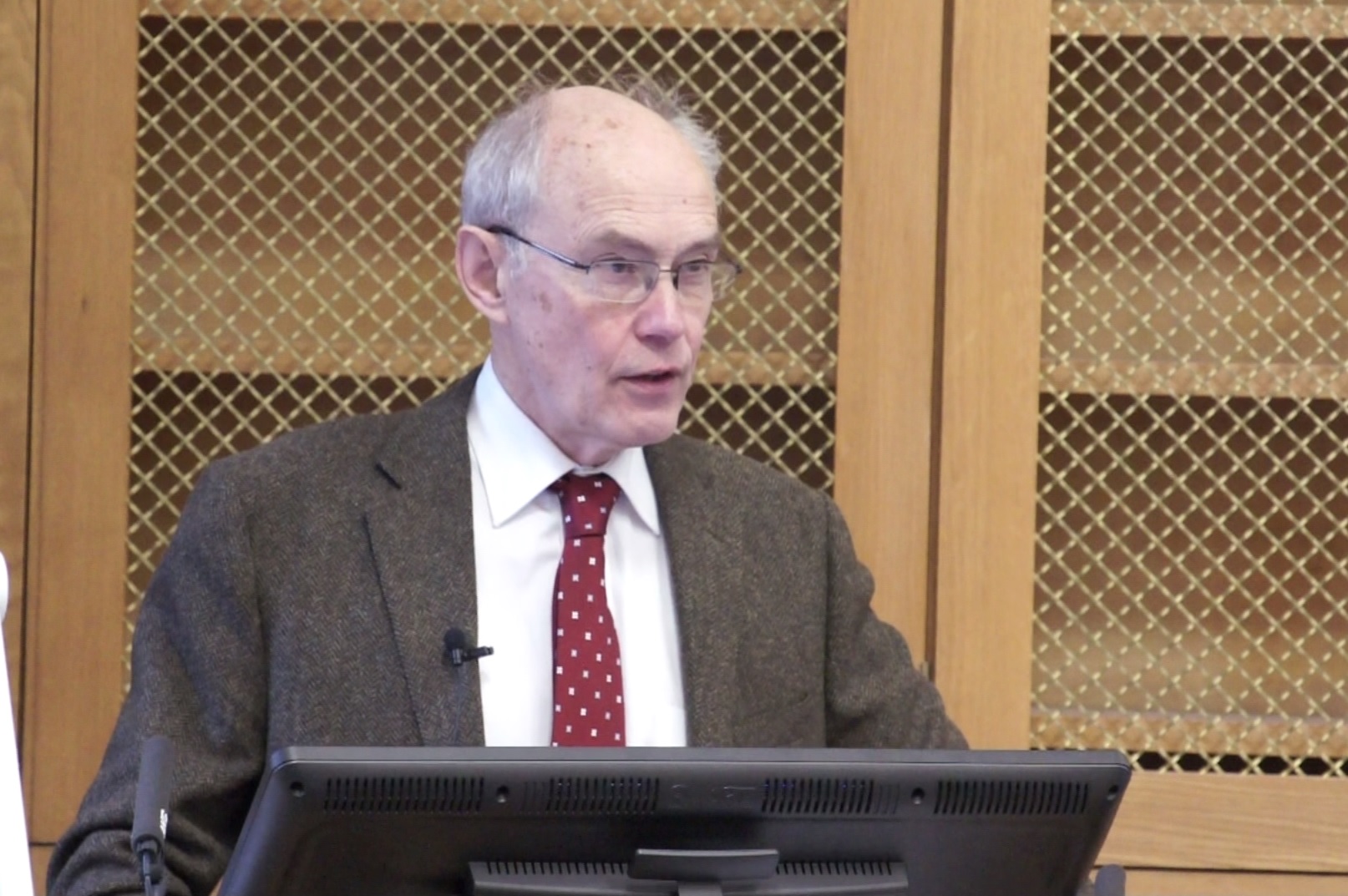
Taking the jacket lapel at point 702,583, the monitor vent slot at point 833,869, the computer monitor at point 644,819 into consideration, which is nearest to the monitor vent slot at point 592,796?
the computer monitor at point 644,819

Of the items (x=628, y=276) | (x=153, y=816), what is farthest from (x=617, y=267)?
(x=153, y=816)

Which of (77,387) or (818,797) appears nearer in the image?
(818,797)

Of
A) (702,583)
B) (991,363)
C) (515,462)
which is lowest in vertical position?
(702,583)

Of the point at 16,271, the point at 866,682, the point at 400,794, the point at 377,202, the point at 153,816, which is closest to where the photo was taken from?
the point at 400,794

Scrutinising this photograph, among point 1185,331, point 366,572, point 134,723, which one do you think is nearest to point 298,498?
point 366,572

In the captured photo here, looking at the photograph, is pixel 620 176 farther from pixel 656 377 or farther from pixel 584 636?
pixel 584 636

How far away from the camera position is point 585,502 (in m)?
1.76

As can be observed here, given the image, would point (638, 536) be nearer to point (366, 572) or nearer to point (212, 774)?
point (366, 572)

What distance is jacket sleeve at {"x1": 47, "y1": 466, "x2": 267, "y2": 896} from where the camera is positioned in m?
1.56

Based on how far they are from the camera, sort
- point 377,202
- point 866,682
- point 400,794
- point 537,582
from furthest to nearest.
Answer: point 377,202 < point 866,682 < point 537,582 < point 400,794

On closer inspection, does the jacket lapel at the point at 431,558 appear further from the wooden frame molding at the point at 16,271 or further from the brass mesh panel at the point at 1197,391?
the brass mesh panel at the point at 1197,391

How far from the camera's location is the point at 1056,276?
2.26 m

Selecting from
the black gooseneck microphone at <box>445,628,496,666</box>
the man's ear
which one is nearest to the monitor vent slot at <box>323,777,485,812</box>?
the black gooseneck microphone at <box>445,628,496,666</box>

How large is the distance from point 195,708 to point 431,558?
254 mm
